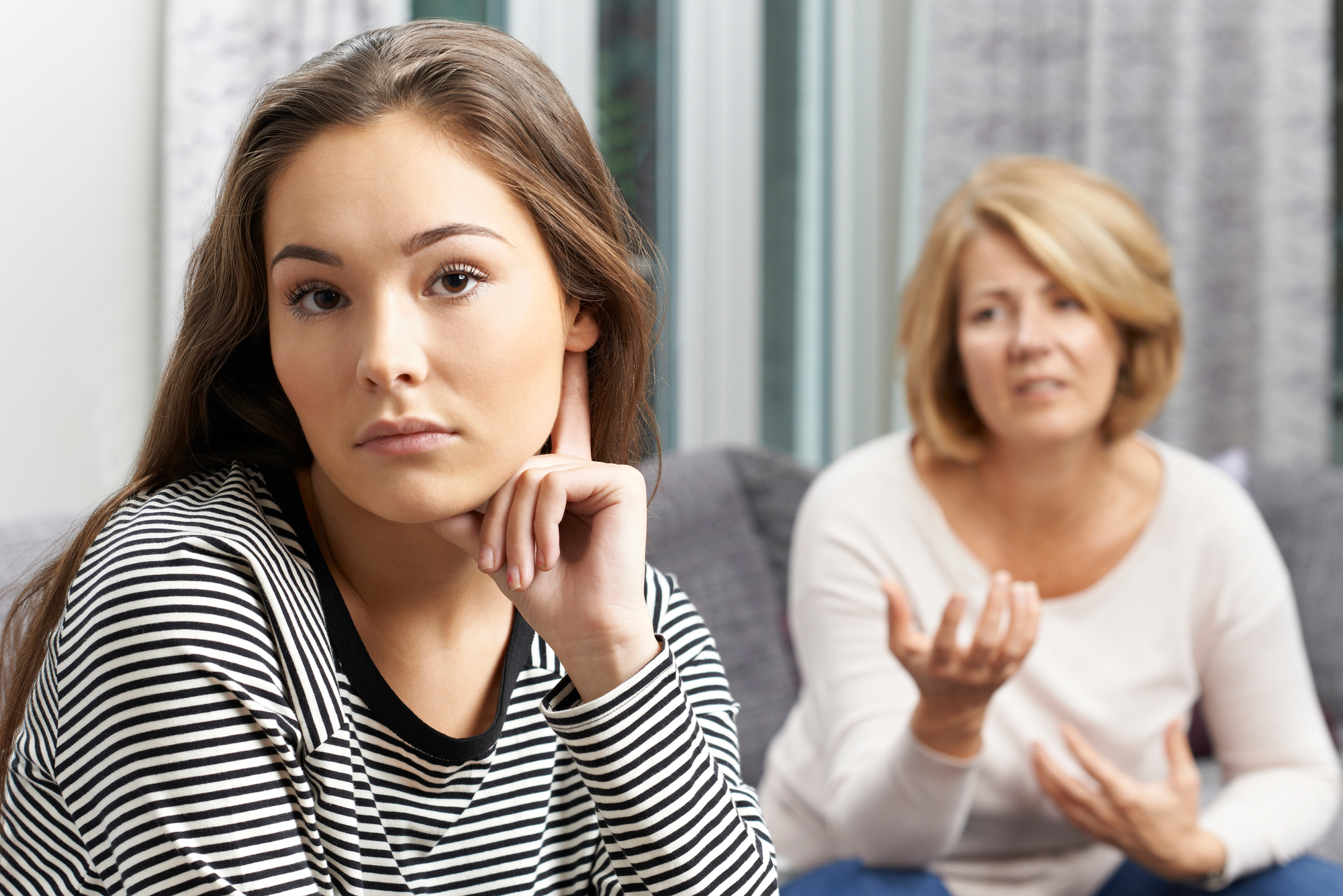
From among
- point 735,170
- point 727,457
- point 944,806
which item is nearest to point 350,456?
point 944,806

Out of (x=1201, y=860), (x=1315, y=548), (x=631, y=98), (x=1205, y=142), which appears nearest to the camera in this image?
(x=1201, y=860)

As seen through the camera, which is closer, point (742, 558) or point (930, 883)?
point (930, 883)

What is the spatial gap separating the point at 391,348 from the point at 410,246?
0.07m

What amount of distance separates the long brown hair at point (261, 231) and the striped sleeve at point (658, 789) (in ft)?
0.88

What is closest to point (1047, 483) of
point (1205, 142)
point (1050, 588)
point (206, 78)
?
point (1050, 588)

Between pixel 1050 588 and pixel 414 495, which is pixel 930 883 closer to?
pixel 1050 588

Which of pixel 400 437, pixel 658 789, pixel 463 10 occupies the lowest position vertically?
pixel 658 789

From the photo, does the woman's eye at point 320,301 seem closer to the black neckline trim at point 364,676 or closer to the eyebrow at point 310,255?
the eyebrow at point 310,255

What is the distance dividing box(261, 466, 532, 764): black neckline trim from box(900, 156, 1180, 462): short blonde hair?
94cm

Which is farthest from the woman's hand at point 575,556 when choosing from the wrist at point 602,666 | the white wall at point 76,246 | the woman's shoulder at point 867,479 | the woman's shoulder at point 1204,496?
the woman's shoulder at point 1204,496

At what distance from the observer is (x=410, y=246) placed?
73 centimetres

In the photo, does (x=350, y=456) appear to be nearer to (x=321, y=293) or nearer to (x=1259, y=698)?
(x=321, y=293)

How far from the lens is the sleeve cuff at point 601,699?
2.51 ft

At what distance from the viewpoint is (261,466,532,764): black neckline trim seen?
788mm
